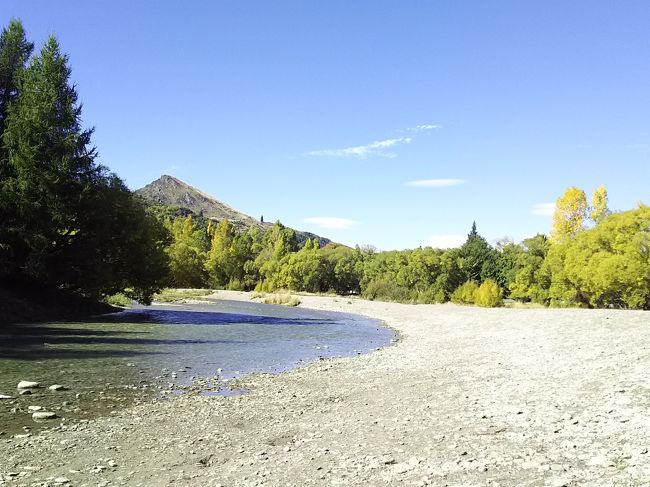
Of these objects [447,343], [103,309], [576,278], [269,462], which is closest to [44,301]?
[103,309]

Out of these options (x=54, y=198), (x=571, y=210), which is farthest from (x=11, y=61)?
(x=571, y=210)

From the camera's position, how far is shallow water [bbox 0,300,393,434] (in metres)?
13.3

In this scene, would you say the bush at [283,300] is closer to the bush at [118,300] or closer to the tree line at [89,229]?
the bush at [118,300]

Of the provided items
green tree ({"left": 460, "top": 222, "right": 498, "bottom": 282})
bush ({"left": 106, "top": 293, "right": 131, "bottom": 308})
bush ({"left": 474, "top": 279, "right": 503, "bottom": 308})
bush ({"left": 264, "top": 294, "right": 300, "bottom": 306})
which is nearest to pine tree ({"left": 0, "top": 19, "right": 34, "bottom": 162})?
bush ({"left": 106, "top": 293, "right": 131, "bottom": 308})

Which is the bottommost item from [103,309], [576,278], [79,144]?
[103,309]

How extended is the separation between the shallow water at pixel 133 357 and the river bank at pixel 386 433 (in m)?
1.56

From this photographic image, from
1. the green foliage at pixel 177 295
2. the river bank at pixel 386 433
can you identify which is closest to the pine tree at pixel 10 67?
the river bank at pixel 386 433

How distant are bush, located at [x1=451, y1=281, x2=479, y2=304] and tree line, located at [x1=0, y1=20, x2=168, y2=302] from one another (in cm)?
4885

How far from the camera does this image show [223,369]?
19172mm

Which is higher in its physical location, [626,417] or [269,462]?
[626,417]

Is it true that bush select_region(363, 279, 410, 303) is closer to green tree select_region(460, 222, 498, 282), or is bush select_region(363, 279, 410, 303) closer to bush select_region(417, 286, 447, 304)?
bush select_region(417, 286, 447, 304)

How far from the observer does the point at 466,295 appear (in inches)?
2945

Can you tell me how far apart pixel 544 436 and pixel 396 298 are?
258ft

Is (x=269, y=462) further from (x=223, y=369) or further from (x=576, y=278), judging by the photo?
(x=576, y=278)
